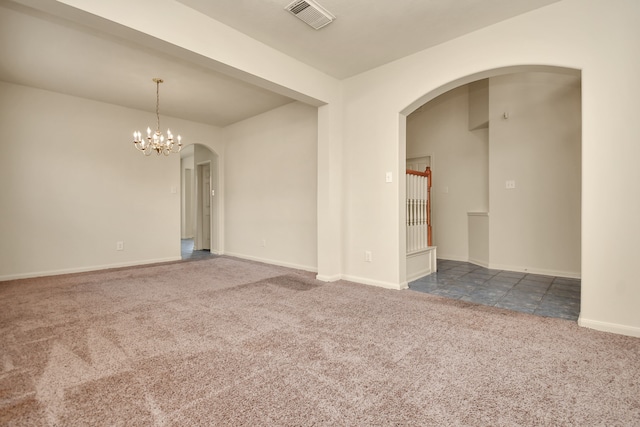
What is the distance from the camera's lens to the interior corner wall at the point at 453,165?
17.3 feet

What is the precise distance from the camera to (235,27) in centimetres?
284

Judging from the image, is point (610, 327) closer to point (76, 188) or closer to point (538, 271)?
point (538, 271)

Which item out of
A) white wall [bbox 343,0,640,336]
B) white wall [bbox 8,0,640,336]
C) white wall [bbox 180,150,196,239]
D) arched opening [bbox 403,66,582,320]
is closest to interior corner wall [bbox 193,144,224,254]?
white wall [bbox 8,0,640,336]

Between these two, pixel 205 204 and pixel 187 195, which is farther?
pixel 187 195

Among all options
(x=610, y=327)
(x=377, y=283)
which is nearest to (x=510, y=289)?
(x=610, y=327)

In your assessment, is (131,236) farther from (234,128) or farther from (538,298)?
(538,298)

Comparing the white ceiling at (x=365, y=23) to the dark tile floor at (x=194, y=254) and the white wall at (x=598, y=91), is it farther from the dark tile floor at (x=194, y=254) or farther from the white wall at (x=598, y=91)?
the dark tile floor at (x=194, y=254)

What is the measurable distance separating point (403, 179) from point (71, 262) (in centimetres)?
496

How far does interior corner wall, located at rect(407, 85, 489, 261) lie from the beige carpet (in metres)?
2.94

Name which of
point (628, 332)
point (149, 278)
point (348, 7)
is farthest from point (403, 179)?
point (149, 278)

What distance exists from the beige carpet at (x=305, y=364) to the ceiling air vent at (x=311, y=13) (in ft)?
8.60

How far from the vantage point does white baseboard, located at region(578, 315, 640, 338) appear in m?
2.16

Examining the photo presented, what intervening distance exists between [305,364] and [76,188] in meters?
4.75

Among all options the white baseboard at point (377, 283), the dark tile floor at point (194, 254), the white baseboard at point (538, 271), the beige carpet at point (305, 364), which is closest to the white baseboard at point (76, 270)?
the dark tile floor at point (194, 254)
